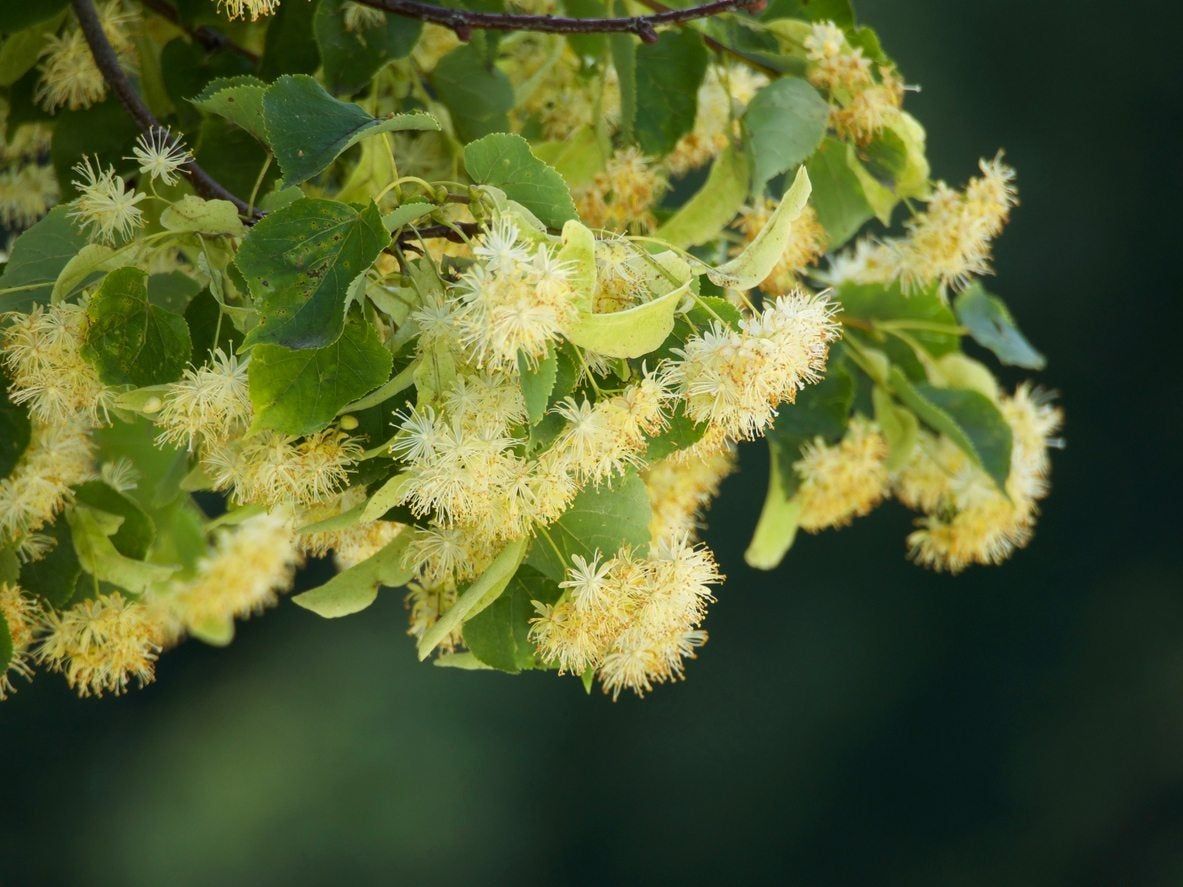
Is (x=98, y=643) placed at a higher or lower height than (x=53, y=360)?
lower

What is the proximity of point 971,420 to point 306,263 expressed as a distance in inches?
22.0

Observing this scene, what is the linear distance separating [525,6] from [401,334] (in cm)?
45

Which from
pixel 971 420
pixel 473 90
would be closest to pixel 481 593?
pixel 473 90

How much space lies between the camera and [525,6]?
3.54 ft

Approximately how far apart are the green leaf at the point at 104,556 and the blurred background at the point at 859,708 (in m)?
3.84

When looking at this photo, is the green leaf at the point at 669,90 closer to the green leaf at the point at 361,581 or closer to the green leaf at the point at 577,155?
the green leaf at the point at 577,155

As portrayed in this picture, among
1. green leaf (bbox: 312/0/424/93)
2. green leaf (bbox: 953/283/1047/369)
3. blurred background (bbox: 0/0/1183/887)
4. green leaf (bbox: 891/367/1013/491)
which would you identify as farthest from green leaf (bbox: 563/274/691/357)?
blurred background (bbox: 0/0/1183/887)

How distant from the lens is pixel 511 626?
2.52 feet

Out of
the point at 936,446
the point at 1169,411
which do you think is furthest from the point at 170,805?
the point at 936,446

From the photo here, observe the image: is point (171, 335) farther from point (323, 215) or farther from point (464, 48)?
point (464, 48)

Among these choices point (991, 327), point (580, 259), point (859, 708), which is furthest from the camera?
point (859, 708)

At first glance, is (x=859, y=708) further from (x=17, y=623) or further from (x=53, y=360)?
(x=53, y=360)

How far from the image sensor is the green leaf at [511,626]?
2.51 feet

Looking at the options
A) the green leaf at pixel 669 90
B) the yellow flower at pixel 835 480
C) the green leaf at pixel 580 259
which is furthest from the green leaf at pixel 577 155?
the green leaf at pixel 580 259
